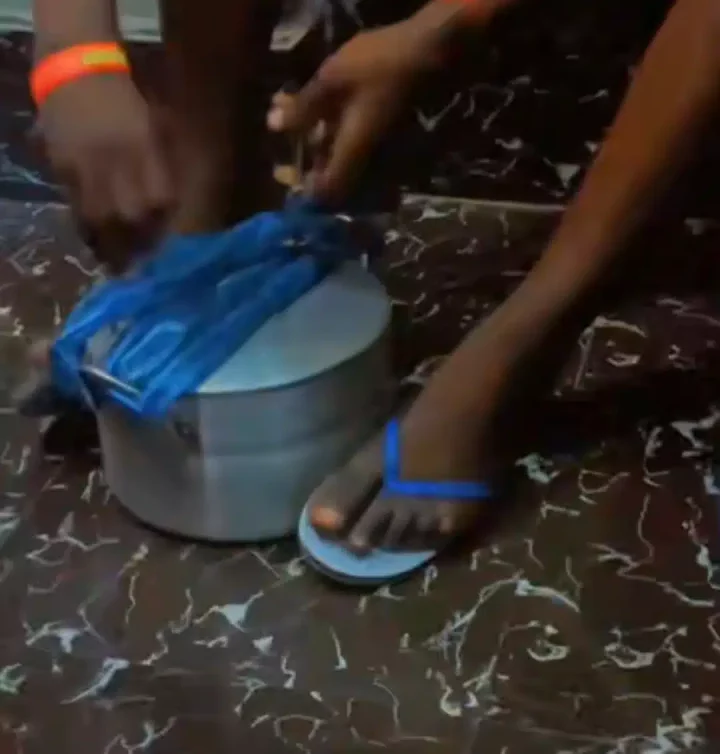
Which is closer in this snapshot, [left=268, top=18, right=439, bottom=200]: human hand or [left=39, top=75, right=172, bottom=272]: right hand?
[left=39, top=75, right=172, bottom=272]: right hand

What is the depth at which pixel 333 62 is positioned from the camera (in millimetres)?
991

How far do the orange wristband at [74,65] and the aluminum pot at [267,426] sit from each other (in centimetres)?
23

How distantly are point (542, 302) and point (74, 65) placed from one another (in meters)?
0.37

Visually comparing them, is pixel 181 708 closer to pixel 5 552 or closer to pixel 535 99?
pixel 5 552

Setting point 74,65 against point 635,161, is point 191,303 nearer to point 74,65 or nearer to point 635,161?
point 74,65

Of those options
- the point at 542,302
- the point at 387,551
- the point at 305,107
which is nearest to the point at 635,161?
the point at 542,302

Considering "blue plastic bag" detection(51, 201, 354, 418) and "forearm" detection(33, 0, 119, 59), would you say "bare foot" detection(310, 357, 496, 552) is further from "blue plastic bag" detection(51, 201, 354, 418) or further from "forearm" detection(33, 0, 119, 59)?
"forearm" detection(33, 0, 119, 59)

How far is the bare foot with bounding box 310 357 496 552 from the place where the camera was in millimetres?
1032

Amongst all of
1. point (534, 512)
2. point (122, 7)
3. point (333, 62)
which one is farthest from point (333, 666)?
point (122, 7)

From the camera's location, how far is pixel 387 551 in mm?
1039

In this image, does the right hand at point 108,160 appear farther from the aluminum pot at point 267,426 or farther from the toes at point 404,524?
the toes at point 404,524

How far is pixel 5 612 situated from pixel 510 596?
374 millimetres

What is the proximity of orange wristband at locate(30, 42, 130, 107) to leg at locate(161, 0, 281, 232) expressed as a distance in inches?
A: 6.9

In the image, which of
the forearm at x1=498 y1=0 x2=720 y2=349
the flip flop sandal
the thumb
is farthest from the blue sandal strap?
the thumb
